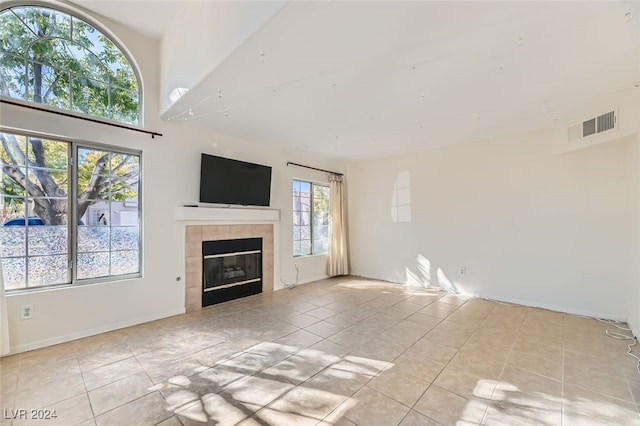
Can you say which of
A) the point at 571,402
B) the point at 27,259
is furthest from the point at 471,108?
the point at 27,259

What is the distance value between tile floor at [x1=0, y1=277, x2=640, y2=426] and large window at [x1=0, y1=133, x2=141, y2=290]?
0.77 m

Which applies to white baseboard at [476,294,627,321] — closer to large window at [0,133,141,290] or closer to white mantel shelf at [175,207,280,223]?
white mantel shelf at [175,207,280,223]

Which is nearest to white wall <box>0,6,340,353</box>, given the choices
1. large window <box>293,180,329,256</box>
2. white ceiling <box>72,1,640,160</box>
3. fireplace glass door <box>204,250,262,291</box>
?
white ceiling <box>72,1,640,160</box>

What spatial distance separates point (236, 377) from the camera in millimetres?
2176

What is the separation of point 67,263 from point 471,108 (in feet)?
15.7

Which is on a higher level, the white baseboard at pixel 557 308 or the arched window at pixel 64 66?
the arched window at pixel 64 66

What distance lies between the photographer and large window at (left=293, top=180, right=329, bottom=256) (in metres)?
5.42

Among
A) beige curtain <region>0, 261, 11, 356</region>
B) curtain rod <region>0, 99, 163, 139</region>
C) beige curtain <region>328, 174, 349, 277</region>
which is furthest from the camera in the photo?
beige curtain <region>328, 174, 349, 277</region>

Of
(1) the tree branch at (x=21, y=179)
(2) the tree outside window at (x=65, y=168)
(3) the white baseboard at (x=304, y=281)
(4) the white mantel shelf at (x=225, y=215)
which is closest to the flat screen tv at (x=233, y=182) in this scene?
(4) the white mantel shelf at (x=225, y=215)

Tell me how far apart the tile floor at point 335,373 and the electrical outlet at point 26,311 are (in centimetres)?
35

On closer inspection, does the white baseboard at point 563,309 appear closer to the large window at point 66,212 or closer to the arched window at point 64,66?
the large window at point 66,212

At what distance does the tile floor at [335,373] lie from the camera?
177 cm

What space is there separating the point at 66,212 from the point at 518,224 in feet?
19.0

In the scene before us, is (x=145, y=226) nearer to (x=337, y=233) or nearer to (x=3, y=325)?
(x=3, y=325)
